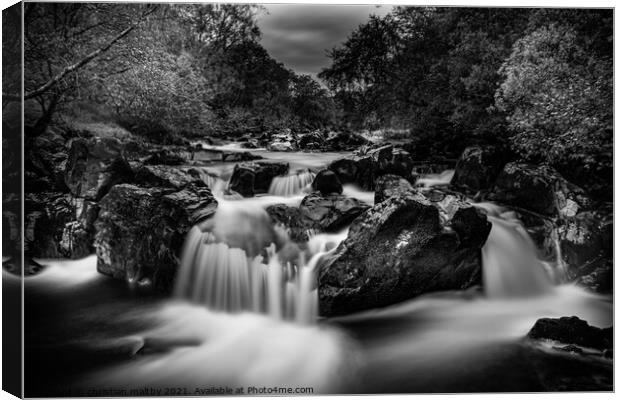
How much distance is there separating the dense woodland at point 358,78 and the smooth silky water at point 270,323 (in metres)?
0.74

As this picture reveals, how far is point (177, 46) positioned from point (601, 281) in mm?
4742

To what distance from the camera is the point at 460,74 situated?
408 cm

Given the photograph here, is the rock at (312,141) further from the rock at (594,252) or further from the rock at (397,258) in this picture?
the rock at (594,252)

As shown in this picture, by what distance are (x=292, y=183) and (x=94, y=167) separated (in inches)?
76.6

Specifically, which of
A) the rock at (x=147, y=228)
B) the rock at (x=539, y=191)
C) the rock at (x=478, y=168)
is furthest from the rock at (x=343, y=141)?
the rock at (x=539, y=191)

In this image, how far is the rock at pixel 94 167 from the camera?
402 centimetres

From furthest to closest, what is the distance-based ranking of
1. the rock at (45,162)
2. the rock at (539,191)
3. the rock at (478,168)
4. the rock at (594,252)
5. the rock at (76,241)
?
the rock at (478,168) → the rock at (539,191) → the rock at (594,252) → the rock at (76,241) → the rock at (45,162)

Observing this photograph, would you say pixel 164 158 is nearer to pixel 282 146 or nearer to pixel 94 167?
pixel 94 167

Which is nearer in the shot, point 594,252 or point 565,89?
point 565,89

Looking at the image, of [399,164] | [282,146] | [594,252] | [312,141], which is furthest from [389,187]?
[594,252]

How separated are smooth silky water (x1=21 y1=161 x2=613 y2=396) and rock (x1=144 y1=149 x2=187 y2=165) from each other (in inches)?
21.8

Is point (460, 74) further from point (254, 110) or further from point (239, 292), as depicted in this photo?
point (239, 292)

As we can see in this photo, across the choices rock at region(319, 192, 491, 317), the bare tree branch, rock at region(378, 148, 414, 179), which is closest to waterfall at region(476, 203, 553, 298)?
rock at region(319, 192, 491, 317)

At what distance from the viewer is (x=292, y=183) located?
4.31m
